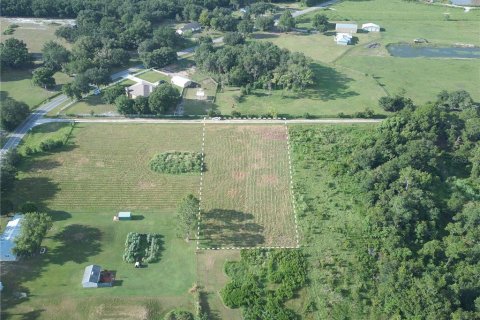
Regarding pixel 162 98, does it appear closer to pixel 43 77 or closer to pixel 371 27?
pixel 43 77

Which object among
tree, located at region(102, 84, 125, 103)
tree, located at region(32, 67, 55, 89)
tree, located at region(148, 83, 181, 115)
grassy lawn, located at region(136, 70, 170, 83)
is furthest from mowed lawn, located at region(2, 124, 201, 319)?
grassy lawn, located at region(136, 70, 170, 83)

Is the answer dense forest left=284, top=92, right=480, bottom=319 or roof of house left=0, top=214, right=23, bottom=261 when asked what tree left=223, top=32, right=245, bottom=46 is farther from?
roof of house left=0, top=214, right=23, bottom=261

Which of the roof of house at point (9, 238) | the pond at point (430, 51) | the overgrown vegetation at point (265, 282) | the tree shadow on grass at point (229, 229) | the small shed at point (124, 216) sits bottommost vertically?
the overgrown vegetation at point (265, 282)

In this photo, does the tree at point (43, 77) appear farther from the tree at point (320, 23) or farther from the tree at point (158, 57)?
the tree at point (320, 23)

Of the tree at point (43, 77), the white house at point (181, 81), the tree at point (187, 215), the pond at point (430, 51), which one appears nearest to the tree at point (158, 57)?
the white house at point (181, 81)

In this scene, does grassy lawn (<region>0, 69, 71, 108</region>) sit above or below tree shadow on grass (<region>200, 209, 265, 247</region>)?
above

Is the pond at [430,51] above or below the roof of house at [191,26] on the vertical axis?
below

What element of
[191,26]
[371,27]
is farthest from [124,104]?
[371,27]

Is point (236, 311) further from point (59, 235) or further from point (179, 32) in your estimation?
point (179, 32)
